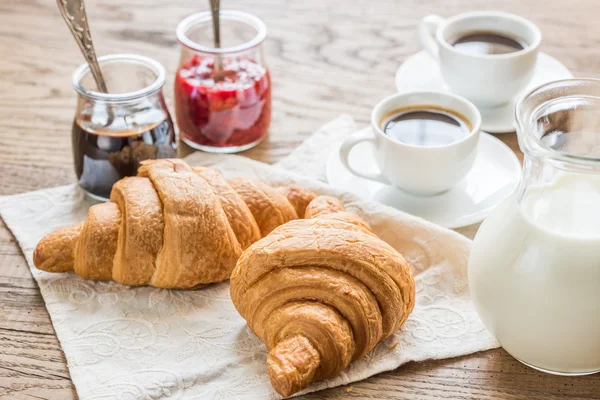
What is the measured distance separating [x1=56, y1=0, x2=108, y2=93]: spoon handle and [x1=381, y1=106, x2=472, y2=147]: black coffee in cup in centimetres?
50

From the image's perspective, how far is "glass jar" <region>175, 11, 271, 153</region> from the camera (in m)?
1.48

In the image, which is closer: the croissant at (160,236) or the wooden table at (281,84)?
the wooden table at (281,84)

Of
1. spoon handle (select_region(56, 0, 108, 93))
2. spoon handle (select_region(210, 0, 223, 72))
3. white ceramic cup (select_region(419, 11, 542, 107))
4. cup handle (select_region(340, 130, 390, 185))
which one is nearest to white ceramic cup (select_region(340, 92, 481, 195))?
cup handle (select_region(340, 130, 390, 185))

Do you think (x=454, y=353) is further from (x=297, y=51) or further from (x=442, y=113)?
(x=297, y=51)

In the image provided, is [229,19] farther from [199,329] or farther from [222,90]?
[199,329]

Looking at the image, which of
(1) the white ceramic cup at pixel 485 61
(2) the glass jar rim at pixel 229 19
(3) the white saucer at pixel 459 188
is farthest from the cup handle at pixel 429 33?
(2) the glass jar rim at pixel 229 19

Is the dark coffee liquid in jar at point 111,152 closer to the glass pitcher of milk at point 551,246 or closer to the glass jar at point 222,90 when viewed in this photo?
the glass jar at point 222,90

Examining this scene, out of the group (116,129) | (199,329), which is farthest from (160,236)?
(116,129)

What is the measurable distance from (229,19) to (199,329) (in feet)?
2.15

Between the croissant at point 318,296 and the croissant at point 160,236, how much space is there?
0.10 metres

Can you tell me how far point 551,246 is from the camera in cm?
98

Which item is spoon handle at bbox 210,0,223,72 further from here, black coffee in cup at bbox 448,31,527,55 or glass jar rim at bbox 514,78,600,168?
glass jar rim at bbox 514,78,600,168

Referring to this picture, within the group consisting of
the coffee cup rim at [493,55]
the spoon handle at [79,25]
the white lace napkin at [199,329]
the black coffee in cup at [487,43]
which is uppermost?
the spoon handle at [79,25]

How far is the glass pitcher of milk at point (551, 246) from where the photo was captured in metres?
0.98
